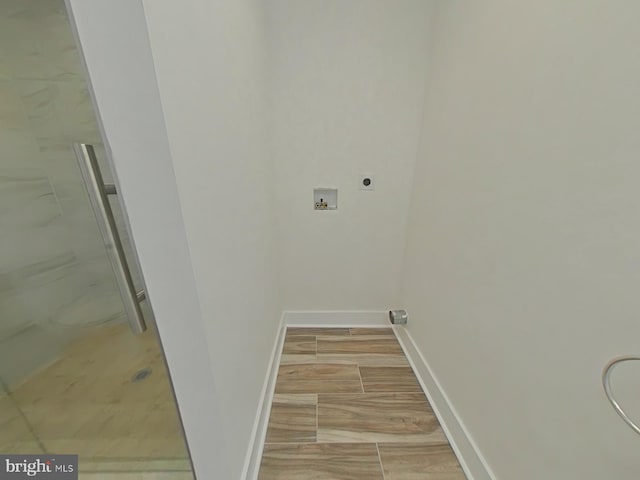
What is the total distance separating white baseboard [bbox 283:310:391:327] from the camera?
185 centimetres

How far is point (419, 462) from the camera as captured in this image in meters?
1.02

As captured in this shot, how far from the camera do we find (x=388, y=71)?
1370mm

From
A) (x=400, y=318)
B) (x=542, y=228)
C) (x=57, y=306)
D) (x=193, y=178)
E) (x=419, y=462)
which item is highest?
(x=193, y=178)

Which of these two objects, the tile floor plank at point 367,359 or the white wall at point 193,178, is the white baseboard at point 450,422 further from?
the white wall at point 193,178

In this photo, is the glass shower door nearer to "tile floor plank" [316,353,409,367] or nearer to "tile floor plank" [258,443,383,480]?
"tile floor plank" [258,443,383,480]

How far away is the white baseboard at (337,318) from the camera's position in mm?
1846

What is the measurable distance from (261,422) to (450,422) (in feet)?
3.01

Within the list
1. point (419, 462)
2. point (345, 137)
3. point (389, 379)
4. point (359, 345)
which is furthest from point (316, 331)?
point (345, 137)

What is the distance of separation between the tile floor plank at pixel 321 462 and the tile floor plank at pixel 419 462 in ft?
0.18

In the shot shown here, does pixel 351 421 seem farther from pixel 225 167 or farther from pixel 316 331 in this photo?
pixel 225 167

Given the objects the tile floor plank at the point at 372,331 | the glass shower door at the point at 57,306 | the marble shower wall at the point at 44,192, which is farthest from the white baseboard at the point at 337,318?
the marble shower wall at the point at 44,192

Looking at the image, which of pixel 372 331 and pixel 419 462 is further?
pixel 372 331

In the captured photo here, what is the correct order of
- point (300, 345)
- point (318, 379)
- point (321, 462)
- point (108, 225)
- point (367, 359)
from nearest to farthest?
point (108, 225) < point (321, 462) < point (318, 379) < point (367, 359) < point (300, 345)

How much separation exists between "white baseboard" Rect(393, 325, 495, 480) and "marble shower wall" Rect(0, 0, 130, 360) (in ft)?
5.07
